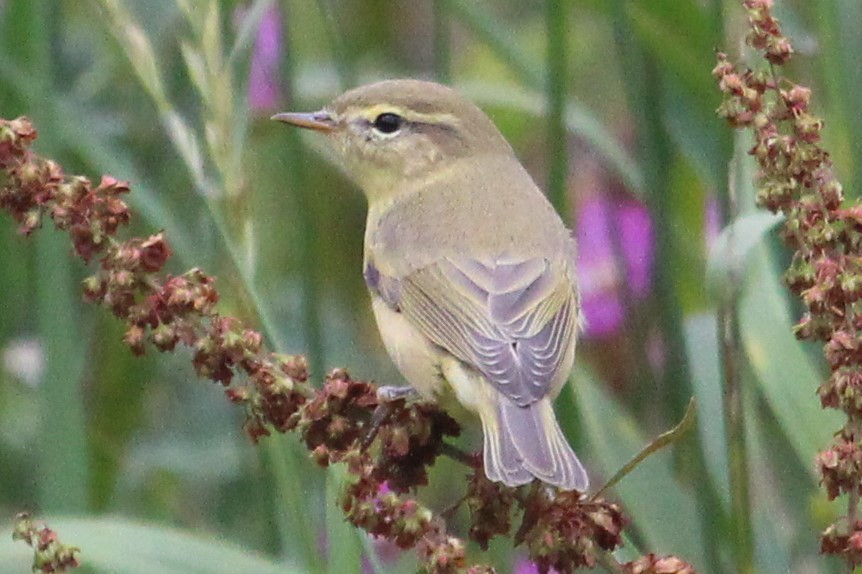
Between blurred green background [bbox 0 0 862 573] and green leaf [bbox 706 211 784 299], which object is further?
blurred green background [bbox 0 0 862 573]

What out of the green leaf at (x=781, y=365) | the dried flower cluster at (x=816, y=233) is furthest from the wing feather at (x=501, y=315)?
the dried flower cluster at (x=816, y=233)

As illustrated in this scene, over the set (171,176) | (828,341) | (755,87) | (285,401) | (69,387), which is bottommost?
(828,341)

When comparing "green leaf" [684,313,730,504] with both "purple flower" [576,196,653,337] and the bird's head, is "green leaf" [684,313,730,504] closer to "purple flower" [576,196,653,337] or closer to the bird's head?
"purple flower" [576,196,653,337]

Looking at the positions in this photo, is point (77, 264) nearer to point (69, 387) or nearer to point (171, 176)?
point (171, 176)

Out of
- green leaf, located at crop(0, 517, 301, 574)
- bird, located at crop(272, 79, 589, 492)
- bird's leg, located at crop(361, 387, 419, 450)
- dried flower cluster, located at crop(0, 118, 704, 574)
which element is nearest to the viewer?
dried flower cluster, located at crop(0, 118, 704, 574)

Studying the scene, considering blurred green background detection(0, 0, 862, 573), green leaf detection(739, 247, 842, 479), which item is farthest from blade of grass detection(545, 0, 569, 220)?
green leaf detection(739, 247, 842, 479)

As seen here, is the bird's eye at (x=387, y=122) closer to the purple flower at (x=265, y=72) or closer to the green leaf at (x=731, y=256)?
the purple flower at (x=265, y=72)

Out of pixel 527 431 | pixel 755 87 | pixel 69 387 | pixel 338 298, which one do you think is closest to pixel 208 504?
pixel 338 298
